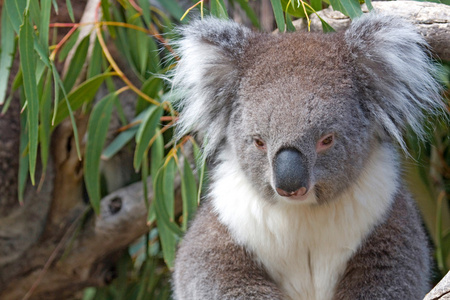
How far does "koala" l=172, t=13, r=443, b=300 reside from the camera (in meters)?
2.06

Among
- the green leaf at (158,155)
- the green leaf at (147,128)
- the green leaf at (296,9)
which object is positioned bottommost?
the green leaf at (158,155)

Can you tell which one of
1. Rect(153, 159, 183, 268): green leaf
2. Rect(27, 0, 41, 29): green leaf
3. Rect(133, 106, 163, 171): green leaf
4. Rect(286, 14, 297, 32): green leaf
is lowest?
Rect(153, 159, 183, 268): green leaf

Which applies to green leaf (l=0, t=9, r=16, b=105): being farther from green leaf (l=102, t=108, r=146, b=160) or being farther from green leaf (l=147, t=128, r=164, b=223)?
green leaf (l=102, t=108, r=146, b=160)

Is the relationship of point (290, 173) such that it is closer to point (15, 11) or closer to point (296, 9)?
point (296, 9)

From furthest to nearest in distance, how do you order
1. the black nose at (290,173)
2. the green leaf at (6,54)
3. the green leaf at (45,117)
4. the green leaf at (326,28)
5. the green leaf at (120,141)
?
the green leaf at (120,141) → the green leaf at (45,117) → the green leaf at (6,54) → the green leaf at (326,28) → the black nose at (290,173)

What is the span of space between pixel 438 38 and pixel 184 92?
3.20ft

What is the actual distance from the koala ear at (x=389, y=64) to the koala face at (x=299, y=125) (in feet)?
0.19

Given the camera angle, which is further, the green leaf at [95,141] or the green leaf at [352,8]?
the green leaf at [95,141]

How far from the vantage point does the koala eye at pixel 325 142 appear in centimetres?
203

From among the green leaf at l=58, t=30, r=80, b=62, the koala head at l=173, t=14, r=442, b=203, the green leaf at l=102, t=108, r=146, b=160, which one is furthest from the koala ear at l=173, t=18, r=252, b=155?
the green leaf at l=102, t=108, r=146, b=160

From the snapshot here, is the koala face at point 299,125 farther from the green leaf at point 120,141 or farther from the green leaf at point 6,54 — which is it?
the green leaf at point 120,141

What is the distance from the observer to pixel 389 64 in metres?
2.16

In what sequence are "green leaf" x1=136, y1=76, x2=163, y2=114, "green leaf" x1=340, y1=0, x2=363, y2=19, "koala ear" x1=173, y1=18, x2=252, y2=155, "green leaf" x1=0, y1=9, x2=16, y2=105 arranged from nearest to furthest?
"koala ear" x1=173, y1=18, x2=252, y2=155 < "green leaf" x1=340, y1=0, x2=363, y2=19 < "green leaf" x1=0, y1=9, x2=16, y2=105 < "green leaf" x1=136, y1=76, x2=163, y2=114

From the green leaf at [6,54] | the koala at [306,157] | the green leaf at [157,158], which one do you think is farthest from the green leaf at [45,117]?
the koala at [306,157]
